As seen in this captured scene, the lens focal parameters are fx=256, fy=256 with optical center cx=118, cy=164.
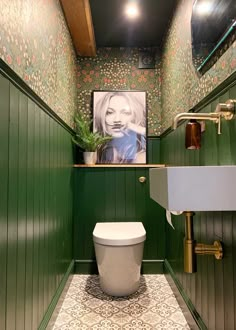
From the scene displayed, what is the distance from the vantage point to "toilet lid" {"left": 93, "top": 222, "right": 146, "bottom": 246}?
5.67 ft

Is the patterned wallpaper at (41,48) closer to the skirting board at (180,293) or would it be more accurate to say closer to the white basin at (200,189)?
the white basin at (200,189)

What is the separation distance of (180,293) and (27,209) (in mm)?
1271

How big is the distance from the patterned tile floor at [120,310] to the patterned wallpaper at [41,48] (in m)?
1.35

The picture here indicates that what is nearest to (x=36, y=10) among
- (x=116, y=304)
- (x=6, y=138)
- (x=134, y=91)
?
(x=6, y=138)

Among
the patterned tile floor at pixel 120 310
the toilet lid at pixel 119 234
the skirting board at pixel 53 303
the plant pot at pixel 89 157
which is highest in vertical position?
the plant pot at pixel 89 157

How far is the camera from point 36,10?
1.25m

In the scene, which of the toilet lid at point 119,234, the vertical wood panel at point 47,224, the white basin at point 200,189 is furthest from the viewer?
the toilet lid at point 119,234

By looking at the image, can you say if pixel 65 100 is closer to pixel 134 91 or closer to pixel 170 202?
Result: pixel 134 91

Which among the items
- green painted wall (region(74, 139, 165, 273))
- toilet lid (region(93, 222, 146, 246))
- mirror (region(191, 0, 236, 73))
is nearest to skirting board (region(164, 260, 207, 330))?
green painted wall (region(74, 139, 165, 273))

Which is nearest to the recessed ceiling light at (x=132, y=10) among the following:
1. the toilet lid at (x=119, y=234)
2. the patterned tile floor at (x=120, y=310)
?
the toilet lid at (x=119, y=234)

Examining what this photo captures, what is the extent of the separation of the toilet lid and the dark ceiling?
1.76 metres

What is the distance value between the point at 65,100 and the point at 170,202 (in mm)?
1543

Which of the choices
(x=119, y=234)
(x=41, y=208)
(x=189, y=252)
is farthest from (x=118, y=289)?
(x=189, y=252)

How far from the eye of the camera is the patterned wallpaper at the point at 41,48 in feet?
3.09
